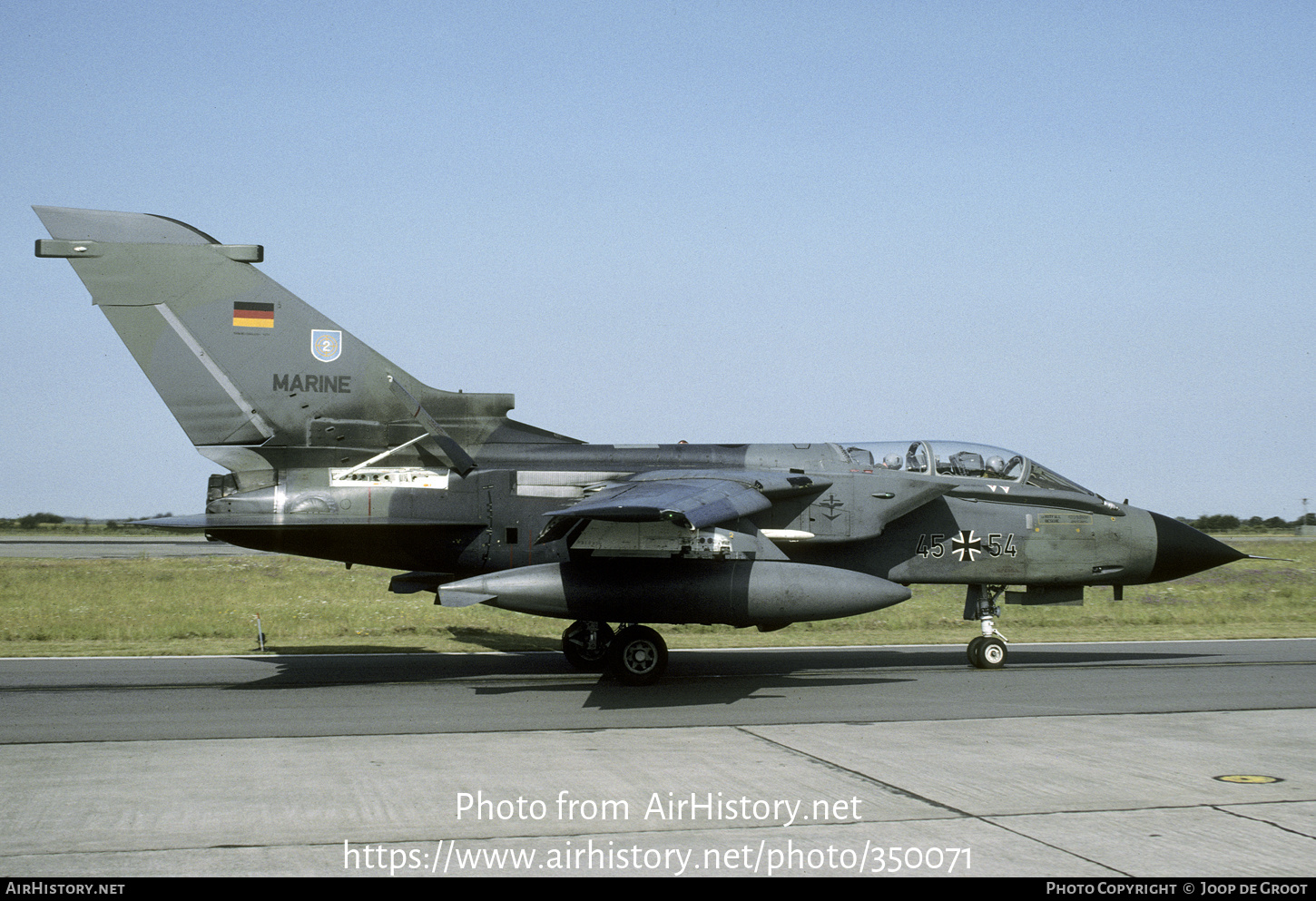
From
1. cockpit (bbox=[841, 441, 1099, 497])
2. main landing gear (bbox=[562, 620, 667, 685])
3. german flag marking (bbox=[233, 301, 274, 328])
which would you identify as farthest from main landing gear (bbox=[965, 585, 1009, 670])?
german flag marking (bbox=[233, 301, 274, 328])

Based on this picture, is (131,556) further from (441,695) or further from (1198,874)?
(1198,874)

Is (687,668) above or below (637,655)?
below

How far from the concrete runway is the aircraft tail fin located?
3140 mm

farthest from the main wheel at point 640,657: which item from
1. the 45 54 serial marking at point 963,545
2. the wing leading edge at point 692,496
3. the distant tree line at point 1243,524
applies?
the distant tree line at point 1243,524

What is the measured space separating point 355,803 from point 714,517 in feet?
17.5

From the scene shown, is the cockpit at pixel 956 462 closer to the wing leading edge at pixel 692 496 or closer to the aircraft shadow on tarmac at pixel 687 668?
the wing leading edge at pixel 692 496

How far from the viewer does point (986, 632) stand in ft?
48.6

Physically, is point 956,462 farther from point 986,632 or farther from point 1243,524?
Result: point 1243,524

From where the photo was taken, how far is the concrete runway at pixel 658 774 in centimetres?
593

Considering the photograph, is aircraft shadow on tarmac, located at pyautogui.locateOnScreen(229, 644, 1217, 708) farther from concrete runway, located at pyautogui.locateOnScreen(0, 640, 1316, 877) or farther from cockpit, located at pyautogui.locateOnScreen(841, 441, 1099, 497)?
cockpit, located at pyautogui.locateOnScreen(841, 441, 1099, 497)

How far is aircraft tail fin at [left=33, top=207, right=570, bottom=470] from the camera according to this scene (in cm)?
1372

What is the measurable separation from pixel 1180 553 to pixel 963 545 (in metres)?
3.17

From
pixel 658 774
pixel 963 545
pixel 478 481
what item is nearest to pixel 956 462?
pixel 963 545

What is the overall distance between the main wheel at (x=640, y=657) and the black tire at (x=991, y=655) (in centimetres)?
468
